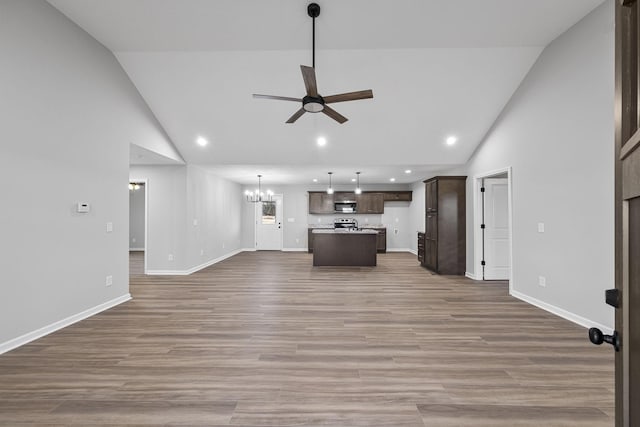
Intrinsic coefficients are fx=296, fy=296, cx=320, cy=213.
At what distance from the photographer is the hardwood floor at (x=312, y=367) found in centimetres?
191

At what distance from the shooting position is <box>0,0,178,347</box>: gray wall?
2.82m

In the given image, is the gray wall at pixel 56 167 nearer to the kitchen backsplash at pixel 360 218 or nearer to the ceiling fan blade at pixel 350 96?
the ceiling fan blade at pixel 350 96

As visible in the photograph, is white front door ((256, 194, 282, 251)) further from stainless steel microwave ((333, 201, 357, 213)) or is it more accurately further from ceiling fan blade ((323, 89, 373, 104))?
ceiling fan blade ((323, 89, 373, 104))

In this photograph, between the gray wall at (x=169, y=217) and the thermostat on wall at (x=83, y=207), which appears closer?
the thermostat on wall at (x=83, y=207)

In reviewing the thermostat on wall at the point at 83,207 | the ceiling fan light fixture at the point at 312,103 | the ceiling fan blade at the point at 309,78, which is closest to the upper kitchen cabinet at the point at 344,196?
the ceiling fan light fixture at the point at 312,103

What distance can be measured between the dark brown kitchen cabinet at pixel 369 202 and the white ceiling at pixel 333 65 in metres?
4.11

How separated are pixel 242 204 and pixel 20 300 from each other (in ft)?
26.2

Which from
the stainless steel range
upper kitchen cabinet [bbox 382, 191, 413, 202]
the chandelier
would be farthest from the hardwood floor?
upper kitchen cabinet [bbox 382, 191, 413, 202]

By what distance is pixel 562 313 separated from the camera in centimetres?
372

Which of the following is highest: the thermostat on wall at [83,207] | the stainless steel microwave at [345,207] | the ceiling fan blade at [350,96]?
A: the ceiling fan blade at [350,96]

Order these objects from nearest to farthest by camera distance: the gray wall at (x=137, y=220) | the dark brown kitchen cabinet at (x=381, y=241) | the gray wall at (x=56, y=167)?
the gray wall at (x=56, y=167) < the dark brown kitchen cabinet at (x=381, y=241) < the gray wall at (x=137, y=220)

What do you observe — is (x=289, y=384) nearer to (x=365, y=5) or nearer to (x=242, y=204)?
(x=365, y=5)

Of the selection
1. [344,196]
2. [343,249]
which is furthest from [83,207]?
[344,196]

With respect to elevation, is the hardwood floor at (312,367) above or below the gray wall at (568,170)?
below
